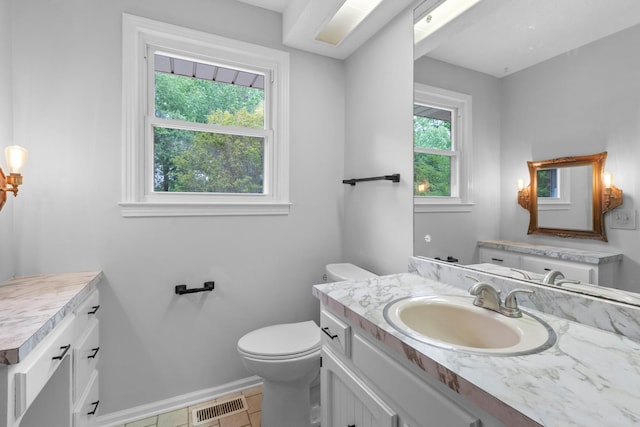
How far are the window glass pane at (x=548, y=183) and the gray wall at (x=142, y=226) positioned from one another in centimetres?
142

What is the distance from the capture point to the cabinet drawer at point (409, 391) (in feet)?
2.24

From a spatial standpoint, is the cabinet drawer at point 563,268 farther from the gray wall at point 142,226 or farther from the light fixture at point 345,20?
the light fixture at point 345,20

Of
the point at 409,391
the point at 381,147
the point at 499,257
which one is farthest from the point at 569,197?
the point at 381,147

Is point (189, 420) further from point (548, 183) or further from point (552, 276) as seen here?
point (548, 183)

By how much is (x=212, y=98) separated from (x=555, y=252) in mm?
2072

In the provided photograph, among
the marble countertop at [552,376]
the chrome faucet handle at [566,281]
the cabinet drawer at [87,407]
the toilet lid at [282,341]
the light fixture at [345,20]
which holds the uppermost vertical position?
the light fixture at [345,20]

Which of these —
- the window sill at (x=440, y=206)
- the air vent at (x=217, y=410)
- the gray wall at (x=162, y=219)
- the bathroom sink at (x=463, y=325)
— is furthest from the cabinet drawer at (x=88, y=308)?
the window sill at (x=440, y=206)

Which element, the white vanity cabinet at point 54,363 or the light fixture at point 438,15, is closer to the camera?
the white vanity cabinet at point 54,363

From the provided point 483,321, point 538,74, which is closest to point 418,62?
point 538,74

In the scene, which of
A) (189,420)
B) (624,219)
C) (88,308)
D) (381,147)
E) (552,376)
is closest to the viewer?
(552,376)

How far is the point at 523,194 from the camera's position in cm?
118

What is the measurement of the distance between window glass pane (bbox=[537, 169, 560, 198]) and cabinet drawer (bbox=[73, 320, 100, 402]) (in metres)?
1.94

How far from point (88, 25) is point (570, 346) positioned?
2.54 m

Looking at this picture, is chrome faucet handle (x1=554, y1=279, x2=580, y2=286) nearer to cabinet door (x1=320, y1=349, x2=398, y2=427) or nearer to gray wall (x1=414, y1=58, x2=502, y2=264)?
gray wall (x1=414, y1=58, x2=502, y2=264)
